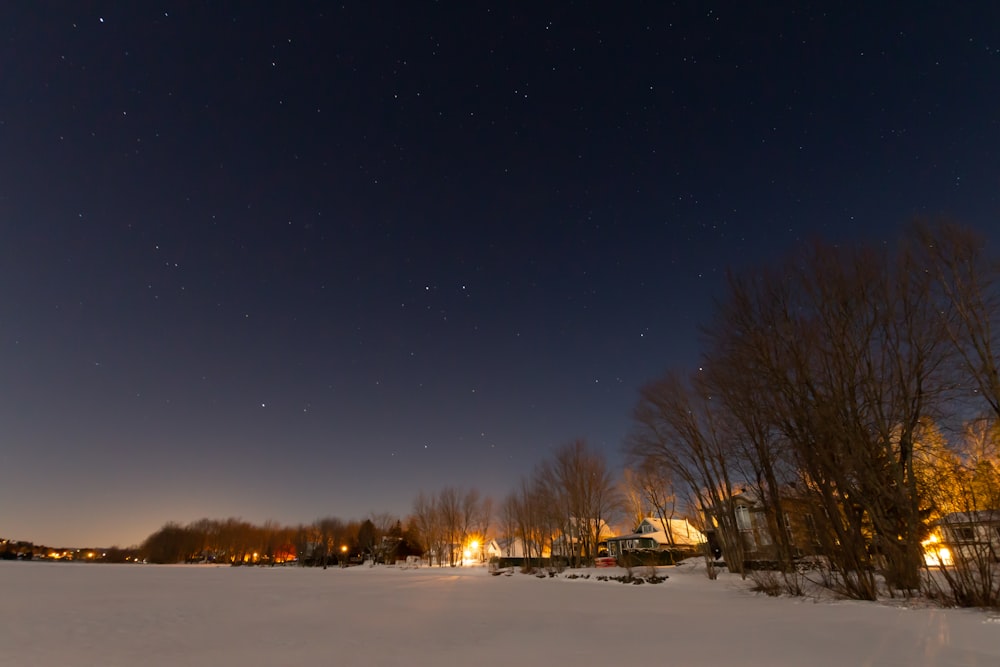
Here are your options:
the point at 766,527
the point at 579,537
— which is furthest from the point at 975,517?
the point at 579,537

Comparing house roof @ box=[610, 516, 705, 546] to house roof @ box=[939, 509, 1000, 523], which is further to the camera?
house roof @ box=[610, 516, 705, 546]

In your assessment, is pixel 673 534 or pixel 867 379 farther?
pixel 673 534

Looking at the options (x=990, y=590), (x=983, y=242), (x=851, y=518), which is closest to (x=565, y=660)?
(x=990, y=590)

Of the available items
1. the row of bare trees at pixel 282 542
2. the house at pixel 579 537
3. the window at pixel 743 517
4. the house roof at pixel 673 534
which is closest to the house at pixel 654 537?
the house roof at pixel 673 534

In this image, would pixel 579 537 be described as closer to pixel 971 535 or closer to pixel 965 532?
pixel 965 532

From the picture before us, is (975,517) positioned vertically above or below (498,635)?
above

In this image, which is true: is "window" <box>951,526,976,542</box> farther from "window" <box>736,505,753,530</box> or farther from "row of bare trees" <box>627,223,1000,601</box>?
"window" <box>736,505,753,530</box>

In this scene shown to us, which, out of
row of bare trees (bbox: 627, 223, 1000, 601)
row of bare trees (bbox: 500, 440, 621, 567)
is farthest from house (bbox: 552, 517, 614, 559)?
row of bare trees (bbox: 627, 223, 1000, 601)

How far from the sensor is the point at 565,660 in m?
6.91

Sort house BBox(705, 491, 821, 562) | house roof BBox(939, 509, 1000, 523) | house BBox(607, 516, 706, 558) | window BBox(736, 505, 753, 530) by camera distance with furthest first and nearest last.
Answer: house BBox(607, 516, 706, 558) → window BBox(736, 505, 753, 530) → house BBox(705, 491, 821, 562) → house roof BBox(939, 509, 1000, 523)

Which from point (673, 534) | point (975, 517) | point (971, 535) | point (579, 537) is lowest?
point (971, 535)

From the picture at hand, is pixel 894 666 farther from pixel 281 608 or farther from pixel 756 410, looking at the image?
pixel 756 410

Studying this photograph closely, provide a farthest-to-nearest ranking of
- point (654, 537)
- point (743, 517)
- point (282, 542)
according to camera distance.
A: point (282, 542)
point (654, 537)
point (743, 517)

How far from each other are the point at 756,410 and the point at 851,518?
198 inches
